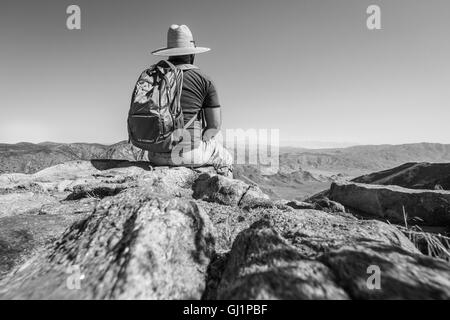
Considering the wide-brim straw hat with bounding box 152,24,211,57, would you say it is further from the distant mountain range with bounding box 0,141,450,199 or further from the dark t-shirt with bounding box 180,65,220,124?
the distant mountain range with bounding box 0,141,450,199

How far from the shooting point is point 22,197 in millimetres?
3346

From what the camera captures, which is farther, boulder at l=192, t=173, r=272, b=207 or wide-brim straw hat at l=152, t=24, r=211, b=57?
wide-brim straw hat at l=152, t=24, r=211, b=57

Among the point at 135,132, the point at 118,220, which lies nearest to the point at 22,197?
the point at 135,132

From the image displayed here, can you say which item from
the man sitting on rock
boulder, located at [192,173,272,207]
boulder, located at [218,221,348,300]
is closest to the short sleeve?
the man sitting on rock

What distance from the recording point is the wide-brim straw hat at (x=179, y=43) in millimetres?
4258

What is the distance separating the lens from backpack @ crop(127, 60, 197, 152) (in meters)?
3.86

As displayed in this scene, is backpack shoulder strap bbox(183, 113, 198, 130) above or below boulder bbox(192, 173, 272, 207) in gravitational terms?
above

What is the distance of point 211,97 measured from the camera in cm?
441

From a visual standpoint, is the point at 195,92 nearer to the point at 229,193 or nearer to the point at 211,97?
the point at 211,97

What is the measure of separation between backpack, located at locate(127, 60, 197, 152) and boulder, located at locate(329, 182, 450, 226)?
2.75m

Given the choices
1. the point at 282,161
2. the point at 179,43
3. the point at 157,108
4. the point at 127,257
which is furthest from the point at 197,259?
the point at 282,161

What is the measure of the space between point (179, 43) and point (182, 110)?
3.66 feet

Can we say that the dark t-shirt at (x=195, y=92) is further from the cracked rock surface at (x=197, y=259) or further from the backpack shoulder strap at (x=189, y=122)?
the cracked rock surface at (x=197, y=259)

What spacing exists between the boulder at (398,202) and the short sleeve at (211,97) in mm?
2444
